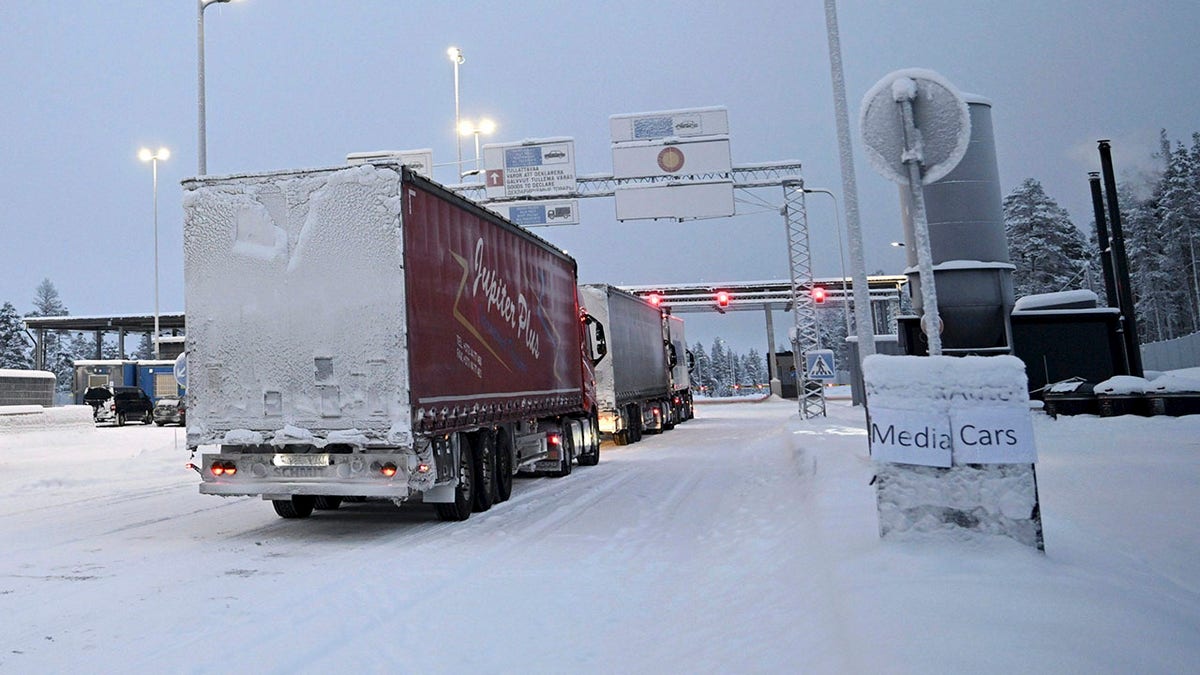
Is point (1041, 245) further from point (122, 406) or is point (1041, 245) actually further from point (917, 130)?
point (917, 130)

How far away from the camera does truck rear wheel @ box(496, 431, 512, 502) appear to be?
1174 cm

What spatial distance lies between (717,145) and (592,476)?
15225 mm

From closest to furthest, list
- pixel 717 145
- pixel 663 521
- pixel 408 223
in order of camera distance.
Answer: pixel 408 223
pixel 663 521
pixel 717 145

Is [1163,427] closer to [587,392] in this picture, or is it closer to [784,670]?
[587,392]

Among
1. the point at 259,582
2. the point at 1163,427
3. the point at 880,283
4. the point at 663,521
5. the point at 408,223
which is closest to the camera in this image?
the point at 259,582

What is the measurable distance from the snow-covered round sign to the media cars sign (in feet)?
71.3

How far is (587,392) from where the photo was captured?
55.9 feet

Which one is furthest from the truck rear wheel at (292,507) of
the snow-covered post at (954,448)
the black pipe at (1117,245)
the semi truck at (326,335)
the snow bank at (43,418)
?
the snow bank at (43,418)

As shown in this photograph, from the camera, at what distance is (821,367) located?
24.3 meters

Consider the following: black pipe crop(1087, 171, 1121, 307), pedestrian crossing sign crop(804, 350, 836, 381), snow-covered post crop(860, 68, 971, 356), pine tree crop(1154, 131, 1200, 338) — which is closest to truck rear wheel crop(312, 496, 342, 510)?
snow-covered post crop(860, 68, 971, 356)

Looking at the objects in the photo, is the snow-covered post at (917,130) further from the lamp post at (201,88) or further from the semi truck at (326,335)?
the lamp post at (201,88)

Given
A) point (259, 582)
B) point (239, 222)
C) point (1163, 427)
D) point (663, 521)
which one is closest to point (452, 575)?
point (259, 582)

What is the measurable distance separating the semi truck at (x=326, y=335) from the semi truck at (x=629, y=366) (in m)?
10.3

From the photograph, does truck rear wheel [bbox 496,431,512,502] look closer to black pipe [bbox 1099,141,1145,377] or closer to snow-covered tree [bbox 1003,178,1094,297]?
black pipe [bbox 1099,141,1145,377]
